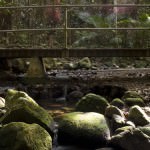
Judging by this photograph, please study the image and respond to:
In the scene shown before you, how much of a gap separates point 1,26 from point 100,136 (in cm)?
787

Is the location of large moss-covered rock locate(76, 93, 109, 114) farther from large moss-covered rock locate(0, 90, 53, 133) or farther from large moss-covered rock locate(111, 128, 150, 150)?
large moss-covered rock locate(111, 128, 150, 150)

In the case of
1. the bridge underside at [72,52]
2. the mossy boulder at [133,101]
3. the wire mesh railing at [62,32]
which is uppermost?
the wire mesh railing at [62,32]

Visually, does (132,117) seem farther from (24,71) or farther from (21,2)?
(21,2)

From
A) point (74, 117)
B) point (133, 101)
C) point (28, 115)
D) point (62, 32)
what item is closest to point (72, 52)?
point (62, 32)

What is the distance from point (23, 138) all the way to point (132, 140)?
1660mm

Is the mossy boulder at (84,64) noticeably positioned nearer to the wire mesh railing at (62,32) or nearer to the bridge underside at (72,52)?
the wire mesh railing at (62,32)

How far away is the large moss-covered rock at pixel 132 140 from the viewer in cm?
661

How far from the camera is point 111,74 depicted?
1403 cm

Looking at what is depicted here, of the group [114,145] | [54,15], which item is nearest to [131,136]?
[114,145]

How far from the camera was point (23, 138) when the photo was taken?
6.10 metres

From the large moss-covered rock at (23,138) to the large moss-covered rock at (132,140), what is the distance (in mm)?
1089

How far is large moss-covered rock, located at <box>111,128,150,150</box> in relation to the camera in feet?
21.7

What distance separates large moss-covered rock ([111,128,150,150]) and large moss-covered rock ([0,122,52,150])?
1.09 meters

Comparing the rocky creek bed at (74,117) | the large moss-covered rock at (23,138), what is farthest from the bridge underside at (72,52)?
the large moss-covered rock at (23,138)
